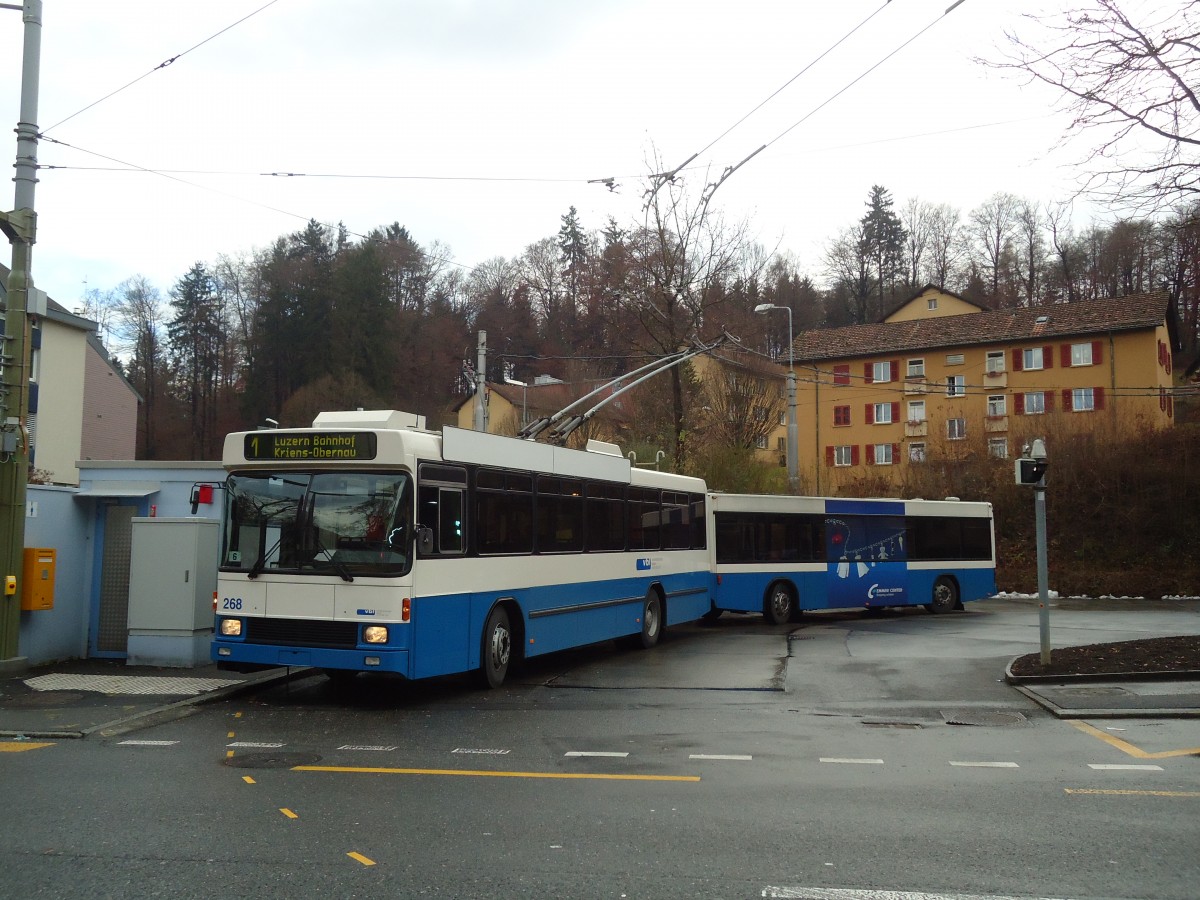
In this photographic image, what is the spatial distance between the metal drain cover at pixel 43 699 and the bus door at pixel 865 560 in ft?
51.9

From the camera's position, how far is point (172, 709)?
34.7 feet

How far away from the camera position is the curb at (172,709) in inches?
368

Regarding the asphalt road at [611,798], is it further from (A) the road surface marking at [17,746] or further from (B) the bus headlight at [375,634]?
(B) the bus headlight at [375,634]

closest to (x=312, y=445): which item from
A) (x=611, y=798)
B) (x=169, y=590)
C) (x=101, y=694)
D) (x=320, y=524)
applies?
(x=320, y=524)

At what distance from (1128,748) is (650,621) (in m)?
9.24

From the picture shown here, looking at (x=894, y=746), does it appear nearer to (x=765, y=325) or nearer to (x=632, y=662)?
(x=632, y=662)

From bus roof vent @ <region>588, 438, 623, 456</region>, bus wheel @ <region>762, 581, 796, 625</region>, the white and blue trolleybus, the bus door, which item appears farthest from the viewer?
the bus door

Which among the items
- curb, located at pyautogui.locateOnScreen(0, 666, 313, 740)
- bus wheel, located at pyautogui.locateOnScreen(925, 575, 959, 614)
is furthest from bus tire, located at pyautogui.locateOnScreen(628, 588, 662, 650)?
bus wheel, located at pyautogui.locateOnScreen(925, 575, 959, 614)

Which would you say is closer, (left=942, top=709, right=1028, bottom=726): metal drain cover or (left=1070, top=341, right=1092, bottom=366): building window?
(left=942, top=709, right=1028, bottom=726): metal drain cover

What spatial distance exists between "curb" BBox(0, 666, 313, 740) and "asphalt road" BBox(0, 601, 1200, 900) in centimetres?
24

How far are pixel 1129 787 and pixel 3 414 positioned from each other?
12512 mm

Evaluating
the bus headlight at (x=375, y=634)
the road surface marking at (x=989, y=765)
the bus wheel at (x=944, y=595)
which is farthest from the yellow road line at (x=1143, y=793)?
the bus wheel at (x=944, y=595)

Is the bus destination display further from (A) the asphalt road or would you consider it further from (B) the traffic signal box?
(B) the traffic signal box

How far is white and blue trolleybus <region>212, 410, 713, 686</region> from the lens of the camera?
10688 mm
